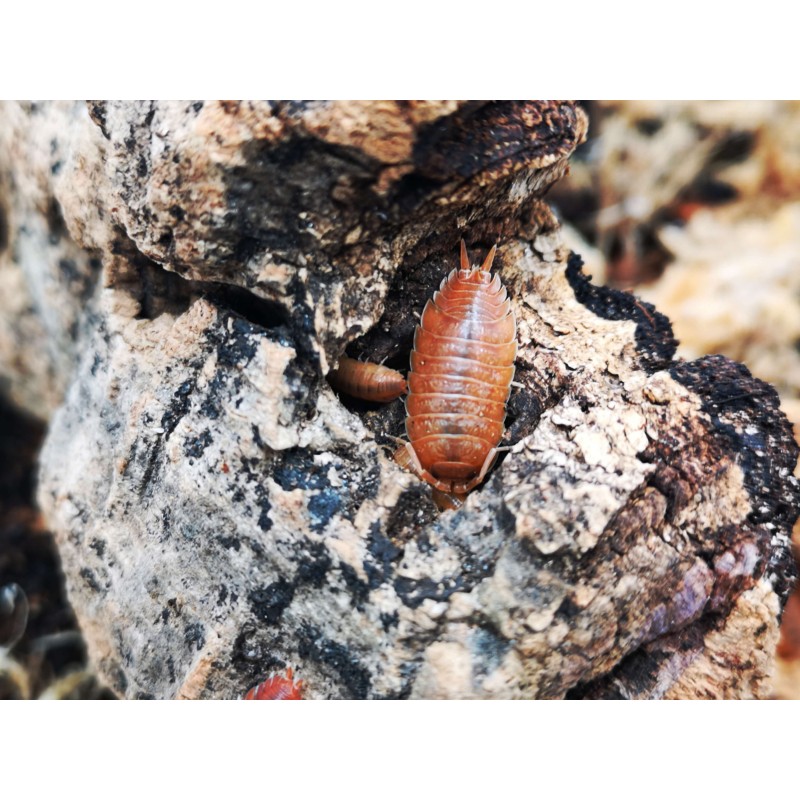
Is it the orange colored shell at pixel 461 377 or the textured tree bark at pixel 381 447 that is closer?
the textured tree bark at pixel 381 447

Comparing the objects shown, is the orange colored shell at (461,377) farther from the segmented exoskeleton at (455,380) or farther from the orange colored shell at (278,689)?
the orange colored shell at (278,689)

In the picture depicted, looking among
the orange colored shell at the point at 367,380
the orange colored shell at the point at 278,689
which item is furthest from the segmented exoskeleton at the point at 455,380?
the orange colored shell at the point at 278,689

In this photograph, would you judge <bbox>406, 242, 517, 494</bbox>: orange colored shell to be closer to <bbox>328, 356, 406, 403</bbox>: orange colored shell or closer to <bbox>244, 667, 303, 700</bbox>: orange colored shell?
<bbox>328, 356, 406, 403</bbox>: orange colored shell

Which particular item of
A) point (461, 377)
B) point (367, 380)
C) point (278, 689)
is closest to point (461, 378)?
point (461, 377)

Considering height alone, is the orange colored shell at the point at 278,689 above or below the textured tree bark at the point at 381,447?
below

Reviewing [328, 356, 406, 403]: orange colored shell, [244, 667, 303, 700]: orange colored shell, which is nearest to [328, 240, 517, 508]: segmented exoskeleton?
[328, 356, 406, 403]: orange colored shell
